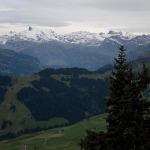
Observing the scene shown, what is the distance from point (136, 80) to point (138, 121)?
301cm

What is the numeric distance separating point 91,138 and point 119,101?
327cm

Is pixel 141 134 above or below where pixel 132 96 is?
below

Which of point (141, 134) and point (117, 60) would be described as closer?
point (141, 134)

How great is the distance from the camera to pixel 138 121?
2580 cm

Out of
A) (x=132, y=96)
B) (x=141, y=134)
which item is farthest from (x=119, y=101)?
(x=141, y=134)

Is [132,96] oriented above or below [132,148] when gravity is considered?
above

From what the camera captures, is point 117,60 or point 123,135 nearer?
point 123,135

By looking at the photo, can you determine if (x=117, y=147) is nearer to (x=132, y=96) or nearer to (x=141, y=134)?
(x=141, y=134)

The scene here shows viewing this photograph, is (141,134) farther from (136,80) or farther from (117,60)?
(117,60)

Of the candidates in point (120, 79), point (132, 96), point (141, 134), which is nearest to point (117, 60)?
point (120, 79)

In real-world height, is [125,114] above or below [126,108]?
below

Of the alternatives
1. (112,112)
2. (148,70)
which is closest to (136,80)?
(148,70)

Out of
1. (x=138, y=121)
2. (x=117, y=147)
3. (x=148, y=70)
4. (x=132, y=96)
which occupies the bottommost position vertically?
(x=117, y=147)

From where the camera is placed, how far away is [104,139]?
85.9 feet
